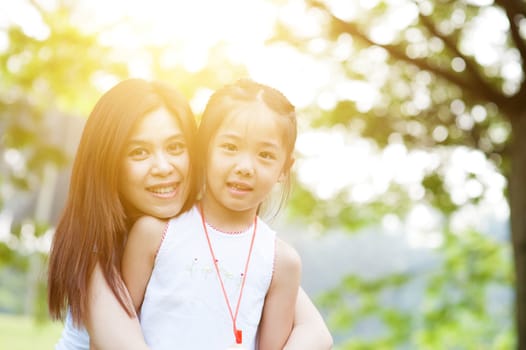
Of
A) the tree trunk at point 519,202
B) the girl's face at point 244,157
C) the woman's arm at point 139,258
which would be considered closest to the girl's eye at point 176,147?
the girl's face at point 244,157

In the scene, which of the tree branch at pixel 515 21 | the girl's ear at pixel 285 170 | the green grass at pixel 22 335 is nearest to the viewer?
the girl's ear at pixel 285 170

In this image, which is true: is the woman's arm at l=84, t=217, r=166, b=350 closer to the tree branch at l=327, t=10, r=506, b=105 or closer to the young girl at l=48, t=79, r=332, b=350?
the young girl at l=48, t=79, r=332, b=350

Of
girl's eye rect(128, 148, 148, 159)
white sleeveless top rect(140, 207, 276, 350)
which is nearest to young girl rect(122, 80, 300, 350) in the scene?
white sleeveless top rect(140, 207, 276, 350)

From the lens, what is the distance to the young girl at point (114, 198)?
2141 mm

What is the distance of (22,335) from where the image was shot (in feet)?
92.3

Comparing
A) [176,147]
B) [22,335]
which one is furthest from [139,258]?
[22,335]

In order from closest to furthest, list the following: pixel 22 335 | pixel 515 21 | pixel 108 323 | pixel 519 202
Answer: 1. pixel 108 323
2. pixel 515 21
3. pixel 519 202
4. pixel 22 335

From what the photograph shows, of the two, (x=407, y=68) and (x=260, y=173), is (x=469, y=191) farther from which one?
(x=260, y=173)

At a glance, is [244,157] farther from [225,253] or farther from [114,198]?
[114,198]

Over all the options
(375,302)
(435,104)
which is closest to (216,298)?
(435,104)

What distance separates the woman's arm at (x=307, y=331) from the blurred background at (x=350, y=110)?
8.31 feet

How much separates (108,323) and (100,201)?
319 mm

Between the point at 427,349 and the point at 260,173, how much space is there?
1326 cm

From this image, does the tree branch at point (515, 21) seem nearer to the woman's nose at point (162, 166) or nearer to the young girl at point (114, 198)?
the young girl at point (114, 198)
